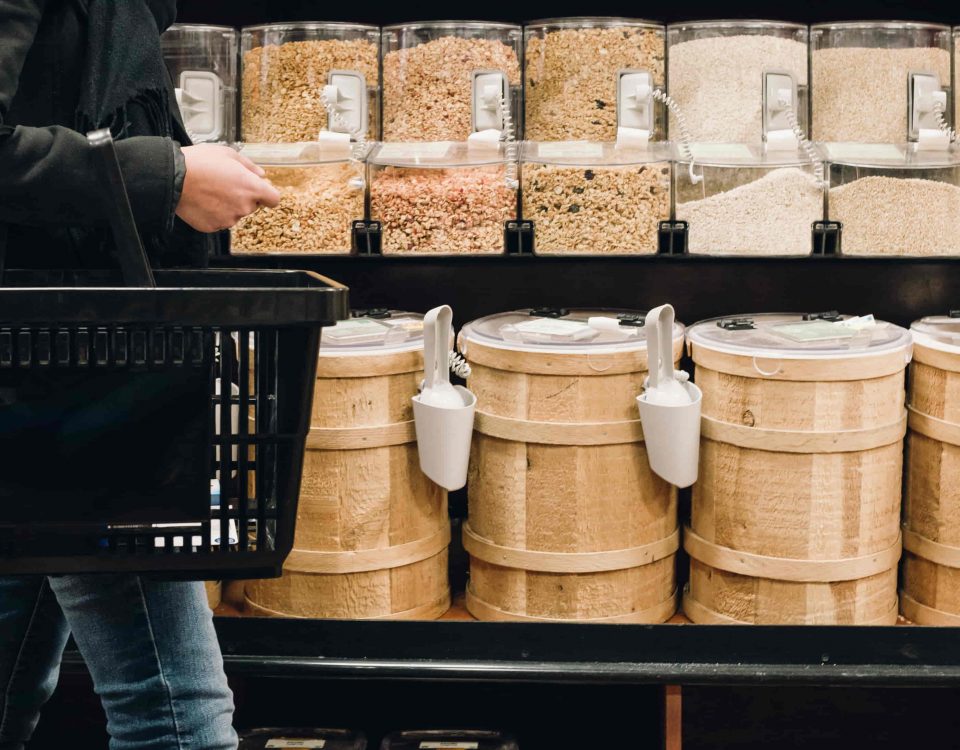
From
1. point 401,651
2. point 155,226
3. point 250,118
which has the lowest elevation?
point 401,651

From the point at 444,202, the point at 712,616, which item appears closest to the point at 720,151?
the point at 444,202

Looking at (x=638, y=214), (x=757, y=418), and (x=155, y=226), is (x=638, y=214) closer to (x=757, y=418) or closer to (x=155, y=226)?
(x=757, y=418)

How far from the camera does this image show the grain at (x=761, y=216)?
1988mm

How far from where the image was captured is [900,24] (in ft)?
6.82

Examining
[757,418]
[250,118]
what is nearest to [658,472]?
[757,418]

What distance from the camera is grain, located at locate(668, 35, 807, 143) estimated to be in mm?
2066

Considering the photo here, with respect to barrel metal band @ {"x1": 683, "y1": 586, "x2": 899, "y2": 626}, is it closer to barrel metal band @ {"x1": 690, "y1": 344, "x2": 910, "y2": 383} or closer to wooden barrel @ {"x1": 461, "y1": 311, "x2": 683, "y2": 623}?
wooden barrel @ {"x1": 461, "y1": 311, "x2": 683, "y2": 623}

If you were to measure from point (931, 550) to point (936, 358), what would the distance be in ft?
1.11

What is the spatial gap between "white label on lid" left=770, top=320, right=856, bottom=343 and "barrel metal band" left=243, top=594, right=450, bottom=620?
79 cm

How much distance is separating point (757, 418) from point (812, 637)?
383 mm

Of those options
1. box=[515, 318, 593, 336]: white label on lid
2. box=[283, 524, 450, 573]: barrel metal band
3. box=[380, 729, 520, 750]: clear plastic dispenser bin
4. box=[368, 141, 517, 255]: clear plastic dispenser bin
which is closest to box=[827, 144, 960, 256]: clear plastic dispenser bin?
box=[515, 318, 593, 336]: white label on lid

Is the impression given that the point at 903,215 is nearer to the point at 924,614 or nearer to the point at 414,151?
the point at 924,614

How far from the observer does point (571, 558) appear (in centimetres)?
190

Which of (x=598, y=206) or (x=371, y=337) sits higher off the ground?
(x=598, y=206)
